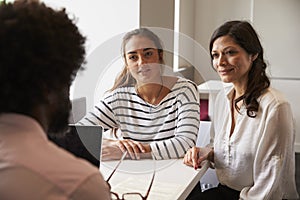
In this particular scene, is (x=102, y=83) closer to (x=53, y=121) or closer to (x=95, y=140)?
(x=95, y=140)

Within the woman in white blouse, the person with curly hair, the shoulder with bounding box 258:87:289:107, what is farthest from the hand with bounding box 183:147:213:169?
the person with curly hair

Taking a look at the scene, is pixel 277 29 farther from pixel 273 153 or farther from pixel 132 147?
pixel 132 147

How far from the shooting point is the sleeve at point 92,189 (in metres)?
0.65

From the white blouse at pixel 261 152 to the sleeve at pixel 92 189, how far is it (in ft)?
3.55

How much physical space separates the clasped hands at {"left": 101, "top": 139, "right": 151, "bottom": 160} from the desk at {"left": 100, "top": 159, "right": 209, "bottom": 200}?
4 cm

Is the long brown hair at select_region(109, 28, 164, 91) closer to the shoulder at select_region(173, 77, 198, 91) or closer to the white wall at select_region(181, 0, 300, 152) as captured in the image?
the shoulder at select_region(173, 77, 198, 91)

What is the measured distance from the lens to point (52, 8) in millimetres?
715

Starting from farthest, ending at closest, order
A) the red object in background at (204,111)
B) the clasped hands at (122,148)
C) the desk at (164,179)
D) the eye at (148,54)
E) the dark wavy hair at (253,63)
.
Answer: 1. the red object in background at (204,111)
2. the dark wavy hair at (253,63)
3. the clasped hands at (122,148)
4. the eye at (148,54)
5. the desk at (164,179)

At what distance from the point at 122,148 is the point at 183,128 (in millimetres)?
251

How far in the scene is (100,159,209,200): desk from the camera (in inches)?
53.7

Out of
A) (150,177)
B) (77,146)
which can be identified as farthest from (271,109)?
(77,146)

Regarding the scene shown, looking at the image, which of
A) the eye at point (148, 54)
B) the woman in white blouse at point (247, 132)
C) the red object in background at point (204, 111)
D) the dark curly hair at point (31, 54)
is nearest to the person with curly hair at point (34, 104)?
the dark curly hair at point (31, 54)

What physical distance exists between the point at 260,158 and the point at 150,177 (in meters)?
0.44

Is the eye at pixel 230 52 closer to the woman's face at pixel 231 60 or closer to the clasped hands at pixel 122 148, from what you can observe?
the woman's face at pixel 231 60
